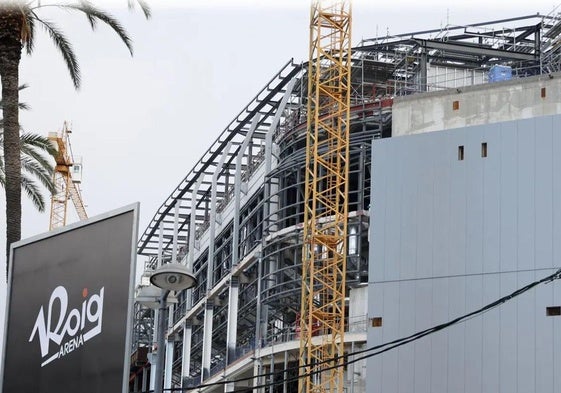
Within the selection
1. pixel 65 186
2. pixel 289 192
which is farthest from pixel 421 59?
pixel 65 186

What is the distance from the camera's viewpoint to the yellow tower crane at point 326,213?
226ft

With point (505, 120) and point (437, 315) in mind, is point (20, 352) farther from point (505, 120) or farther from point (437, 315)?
point (505, 120)

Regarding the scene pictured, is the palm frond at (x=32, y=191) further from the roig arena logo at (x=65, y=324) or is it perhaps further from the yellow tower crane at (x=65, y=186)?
the yellow tower crane at (x=65, y=186)

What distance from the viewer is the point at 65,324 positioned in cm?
2361

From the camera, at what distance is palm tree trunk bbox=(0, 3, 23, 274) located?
34.6m

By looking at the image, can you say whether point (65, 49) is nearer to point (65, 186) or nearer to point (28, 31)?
point (28, 31)

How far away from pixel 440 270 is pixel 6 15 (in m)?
19.9

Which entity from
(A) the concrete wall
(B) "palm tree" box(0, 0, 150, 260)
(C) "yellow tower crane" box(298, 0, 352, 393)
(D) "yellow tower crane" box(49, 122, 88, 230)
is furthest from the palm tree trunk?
(D) "yellow tower crane" box(49, 122, 88, 230)

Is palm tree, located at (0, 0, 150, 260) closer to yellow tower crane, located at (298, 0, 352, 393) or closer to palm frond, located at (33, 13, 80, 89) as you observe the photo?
palm frond, located at (33, 13, 80, 89)

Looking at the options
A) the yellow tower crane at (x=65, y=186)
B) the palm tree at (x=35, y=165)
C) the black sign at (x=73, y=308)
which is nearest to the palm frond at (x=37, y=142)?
the palm tree at (x=35, y=165)

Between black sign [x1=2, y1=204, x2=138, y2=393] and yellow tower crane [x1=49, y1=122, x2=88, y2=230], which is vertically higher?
yellow tower crane [x1=49, y1=122, x2=88, y2=230]

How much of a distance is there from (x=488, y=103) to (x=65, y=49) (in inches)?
815

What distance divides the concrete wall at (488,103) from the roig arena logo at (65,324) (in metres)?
30.6

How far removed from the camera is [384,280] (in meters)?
49.0
